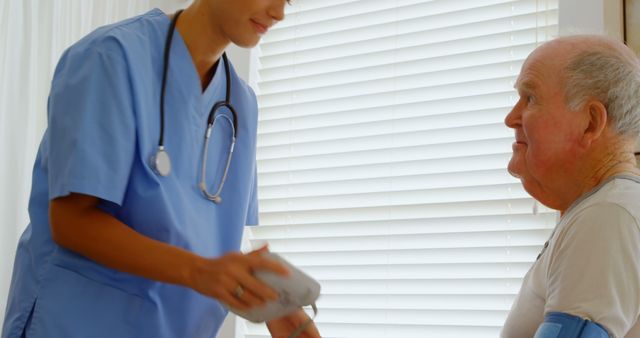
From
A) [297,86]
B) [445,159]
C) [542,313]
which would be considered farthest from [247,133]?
[297,86]

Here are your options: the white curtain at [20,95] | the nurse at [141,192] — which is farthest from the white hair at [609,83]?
the white curtain at [20,95]

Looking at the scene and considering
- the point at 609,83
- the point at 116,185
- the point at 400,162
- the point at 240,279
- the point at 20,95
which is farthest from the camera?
the point at 400,162

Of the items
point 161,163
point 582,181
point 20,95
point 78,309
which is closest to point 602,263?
point 582,181

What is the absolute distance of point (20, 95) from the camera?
236 cm

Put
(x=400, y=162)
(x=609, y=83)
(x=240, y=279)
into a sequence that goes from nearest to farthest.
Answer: (x=240, y=279) < (x=609, y=83) < (x=400, y=162)

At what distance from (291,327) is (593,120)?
0.69 metres

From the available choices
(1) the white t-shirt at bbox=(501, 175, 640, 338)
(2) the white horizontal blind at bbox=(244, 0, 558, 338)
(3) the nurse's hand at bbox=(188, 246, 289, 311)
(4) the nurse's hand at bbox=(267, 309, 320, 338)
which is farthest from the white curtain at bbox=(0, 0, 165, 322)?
(1) the white t-shirt at bbox=(501, 175, 640, 338)

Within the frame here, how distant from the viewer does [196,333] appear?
1.42m

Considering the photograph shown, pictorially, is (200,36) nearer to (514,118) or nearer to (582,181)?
(514,118)

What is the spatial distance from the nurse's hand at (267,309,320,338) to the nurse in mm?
130

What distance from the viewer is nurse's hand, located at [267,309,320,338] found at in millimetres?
1549

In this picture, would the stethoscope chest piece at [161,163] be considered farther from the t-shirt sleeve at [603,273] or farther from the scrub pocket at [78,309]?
the t-shirt sleeve at [603,273]

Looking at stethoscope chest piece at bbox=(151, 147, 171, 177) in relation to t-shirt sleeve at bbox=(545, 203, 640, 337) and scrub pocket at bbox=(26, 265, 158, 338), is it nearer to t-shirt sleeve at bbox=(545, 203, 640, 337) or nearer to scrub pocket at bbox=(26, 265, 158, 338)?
scrub pocket at bbox=(26, 265, 158, 338)

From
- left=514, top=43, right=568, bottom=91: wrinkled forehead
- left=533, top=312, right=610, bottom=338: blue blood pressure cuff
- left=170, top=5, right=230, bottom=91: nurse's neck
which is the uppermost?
left=170, top=5, right=230, bottom=91: nurse's neck
